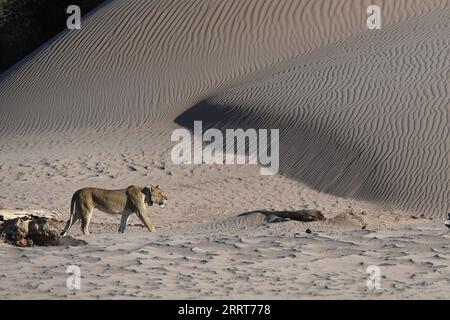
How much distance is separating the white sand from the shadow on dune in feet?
0.13

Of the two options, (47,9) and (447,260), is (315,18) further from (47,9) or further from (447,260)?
(447,260)

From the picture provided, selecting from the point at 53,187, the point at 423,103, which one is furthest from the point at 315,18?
the point at 53,187

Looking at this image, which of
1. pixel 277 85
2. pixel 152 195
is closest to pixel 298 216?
pixel 152 195

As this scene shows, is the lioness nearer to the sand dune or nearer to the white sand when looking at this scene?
the white sand

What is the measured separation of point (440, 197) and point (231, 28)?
38.1ft

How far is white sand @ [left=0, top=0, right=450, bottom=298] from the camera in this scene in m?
11.3

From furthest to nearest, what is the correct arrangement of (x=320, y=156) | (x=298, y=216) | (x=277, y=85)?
(x=277, y=85) < (x=320, y=156) < (x=298, y=216)

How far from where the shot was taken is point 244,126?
2522 cm

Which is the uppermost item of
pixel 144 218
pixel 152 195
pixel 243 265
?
pixel 152 195

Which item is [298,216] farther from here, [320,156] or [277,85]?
[277,85]

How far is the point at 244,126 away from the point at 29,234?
12.7 meters
